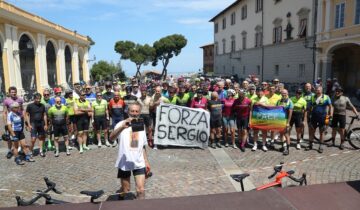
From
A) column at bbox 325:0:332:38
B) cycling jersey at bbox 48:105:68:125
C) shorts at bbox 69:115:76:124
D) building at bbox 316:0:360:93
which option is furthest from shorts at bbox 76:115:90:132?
column at bbox 325:0:332:38

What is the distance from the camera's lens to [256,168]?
7.70m

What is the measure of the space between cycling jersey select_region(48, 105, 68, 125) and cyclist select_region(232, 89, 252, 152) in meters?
4.90

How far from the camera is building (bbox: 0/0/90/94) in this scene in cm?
2291

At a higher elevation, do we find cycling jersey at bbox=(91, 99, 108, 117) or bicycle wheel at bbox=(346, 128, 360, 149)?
cycling jersey at bbox=(91, 99, 108, 117)

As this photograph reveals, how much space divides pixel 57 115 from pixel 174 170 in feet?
12.0

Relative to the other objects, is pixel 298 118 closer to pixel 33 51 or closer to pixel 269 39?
pixel 33 51

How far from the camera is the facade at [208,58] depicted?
224 ft

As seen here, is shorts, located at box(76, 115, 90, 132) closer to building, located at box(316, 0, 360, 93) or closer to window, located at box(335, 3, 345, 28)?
building, located at box(316, 0, 360, 93)

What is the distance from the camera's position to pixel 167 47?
67000 millimetres

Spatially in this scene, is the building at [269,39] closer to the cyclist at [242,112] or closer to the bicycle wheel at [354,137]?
the bicycle wheel at [354,137]

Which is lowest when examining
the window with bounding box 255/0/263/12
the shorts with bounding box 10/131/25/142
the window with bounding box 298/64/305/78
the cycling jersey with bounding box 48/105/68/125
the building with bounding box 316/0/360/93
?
the shorts with bounding box 10/131/25/142

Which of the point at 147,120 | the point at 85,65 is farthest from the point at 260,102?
the point at 85,65

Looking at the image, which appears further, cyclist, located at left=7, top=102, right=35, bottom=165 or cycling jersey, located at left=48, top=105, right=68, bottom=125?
cycling jersey, located at left=48, top=105, right=68, bottom=125

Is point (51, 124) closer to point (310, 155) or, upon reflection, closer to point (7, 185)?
point (7, 185)
